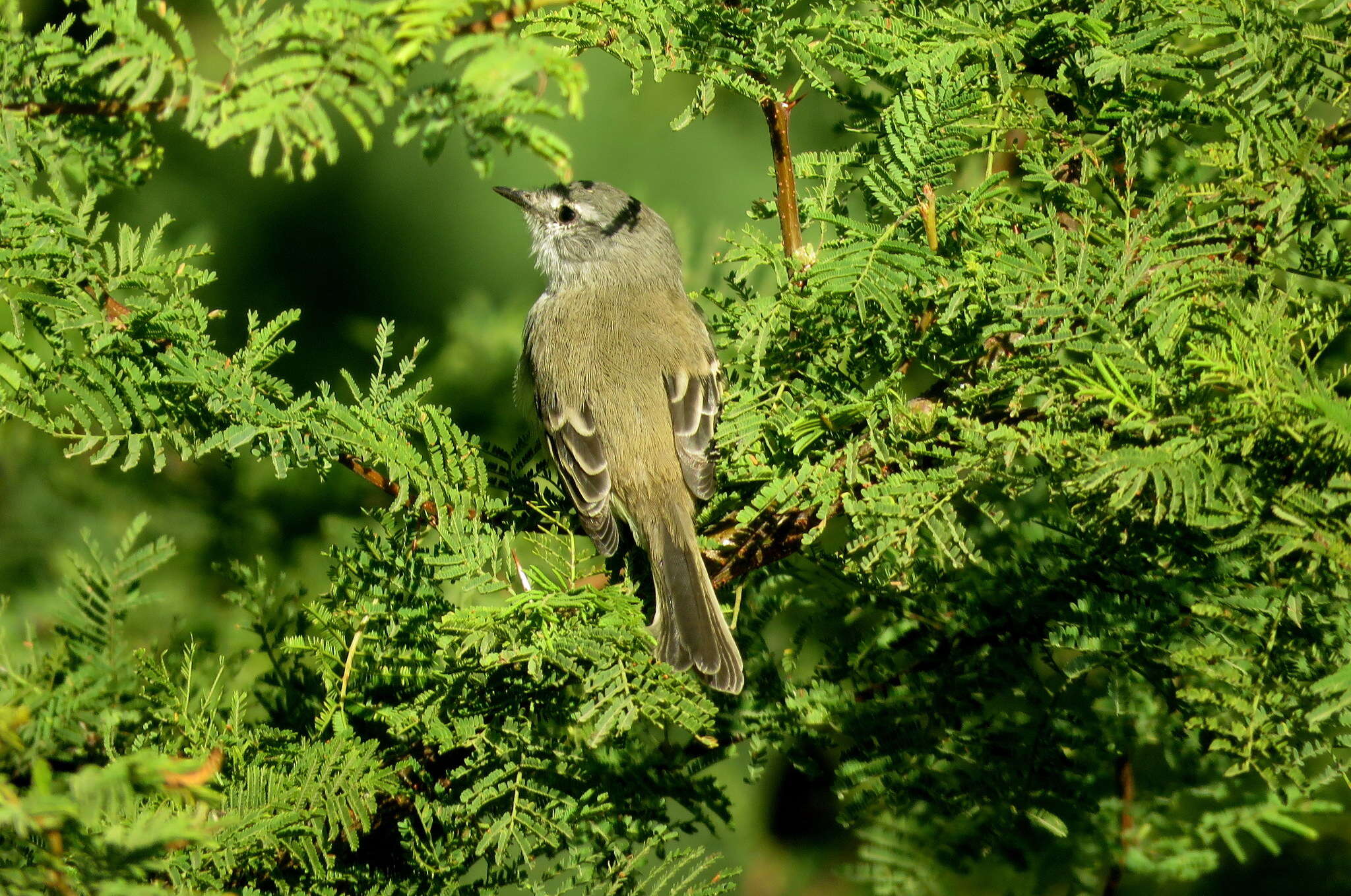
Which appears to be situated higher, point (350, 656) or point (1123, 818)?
point (350, 656)

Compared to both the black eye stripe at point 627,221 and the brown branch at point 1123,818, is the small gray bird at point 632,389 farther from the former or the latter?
the brown branch at point 1123,818

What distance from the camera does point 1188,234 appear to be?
1.96 metres

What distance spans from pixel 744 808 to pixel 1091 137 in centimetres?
202

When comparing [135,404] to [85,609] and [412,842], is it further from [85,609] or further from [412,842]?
[412,842]

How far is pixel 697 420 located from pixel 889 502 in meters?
1.42

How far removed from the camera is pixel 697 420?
312 centimetres

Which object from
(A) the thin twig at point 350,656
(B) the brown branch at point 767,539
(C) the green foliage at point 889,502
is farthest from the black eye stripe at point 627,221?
(A) the thin twig at point 350,656

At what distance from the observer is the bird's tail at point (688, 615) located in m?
2.20

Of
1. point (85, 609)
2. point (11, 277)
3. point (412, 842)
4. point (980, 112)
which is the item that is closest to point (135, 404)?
point (11, 277)

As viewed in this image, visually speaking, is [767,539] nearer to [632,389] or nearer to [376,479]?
[376,479]

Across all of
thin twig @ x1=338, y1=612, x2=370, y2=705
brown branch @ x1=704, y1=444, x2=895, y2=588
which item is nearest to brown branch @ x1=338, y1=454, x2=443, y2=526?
thin twig @ x1=338, y1=612, x2=370, y2=705

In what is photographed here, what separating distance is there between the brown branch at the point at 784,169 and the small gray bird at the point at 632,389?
0.59 meters

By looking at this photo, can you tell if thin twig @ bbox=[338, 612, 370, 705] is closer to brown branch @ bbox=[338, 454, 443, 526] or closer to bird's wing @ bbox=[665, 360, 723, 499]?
brown branch @ bbox=[338, 454, 443, 526]

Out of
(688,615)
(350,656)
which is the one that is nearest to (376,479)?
(350,656)
